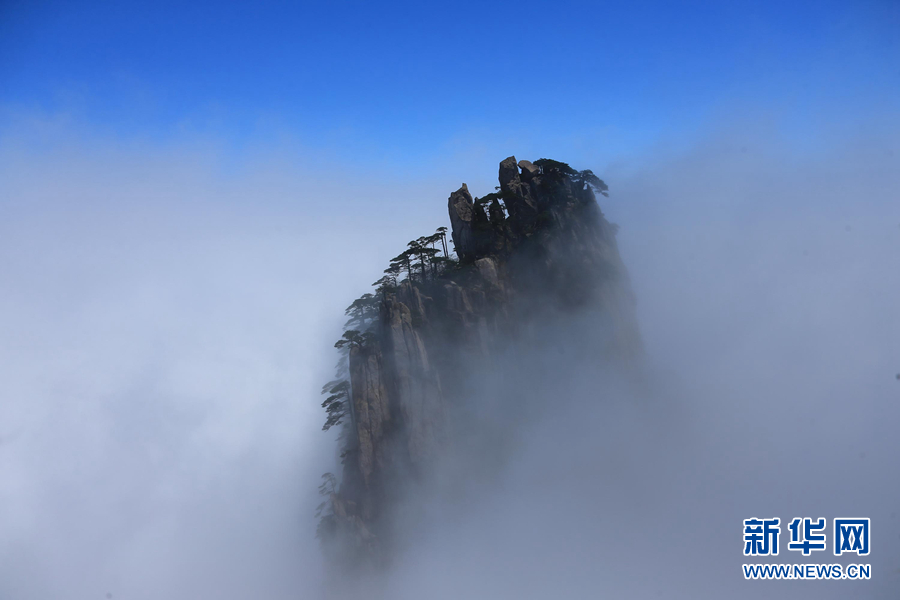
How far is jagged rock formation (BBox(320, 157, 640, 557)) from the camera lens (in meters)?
51.6

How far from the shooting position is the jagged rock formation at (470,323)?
51.6m

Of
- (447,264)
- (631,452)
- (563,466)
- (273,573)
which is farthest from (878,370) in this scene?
(273,573)

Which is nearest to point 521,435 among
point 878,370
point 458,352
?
point 458,352

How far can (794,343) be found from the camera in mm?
98438

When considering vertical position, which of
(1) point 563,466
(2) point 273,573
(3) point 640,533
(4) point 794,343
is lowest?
(2) point 273,573

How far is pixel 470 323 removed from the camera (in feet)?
174

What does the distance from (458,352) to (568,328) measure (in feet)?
51.8

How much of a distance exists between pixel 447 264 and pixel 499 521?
37.2 m

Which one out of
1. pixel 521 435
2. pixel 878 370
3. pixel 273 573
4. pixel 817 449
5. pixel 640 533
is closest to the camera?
pixel 640 533

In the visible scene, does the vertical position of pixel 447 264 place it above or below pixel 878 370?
above

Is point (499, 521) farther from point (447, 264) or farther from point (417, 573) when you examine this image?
point (447, 264)

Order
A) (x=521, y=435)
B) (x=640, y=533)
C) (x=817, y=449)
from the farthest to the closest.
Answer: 1. (x=817, y=449)
2. (x=521, y=435)
3. (x=640, y=533)

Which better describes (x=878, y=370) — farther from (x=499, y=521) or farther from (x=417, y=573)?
(x=417, y=573)

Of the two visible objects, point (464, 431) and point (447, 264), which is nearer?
point (464, 431)
